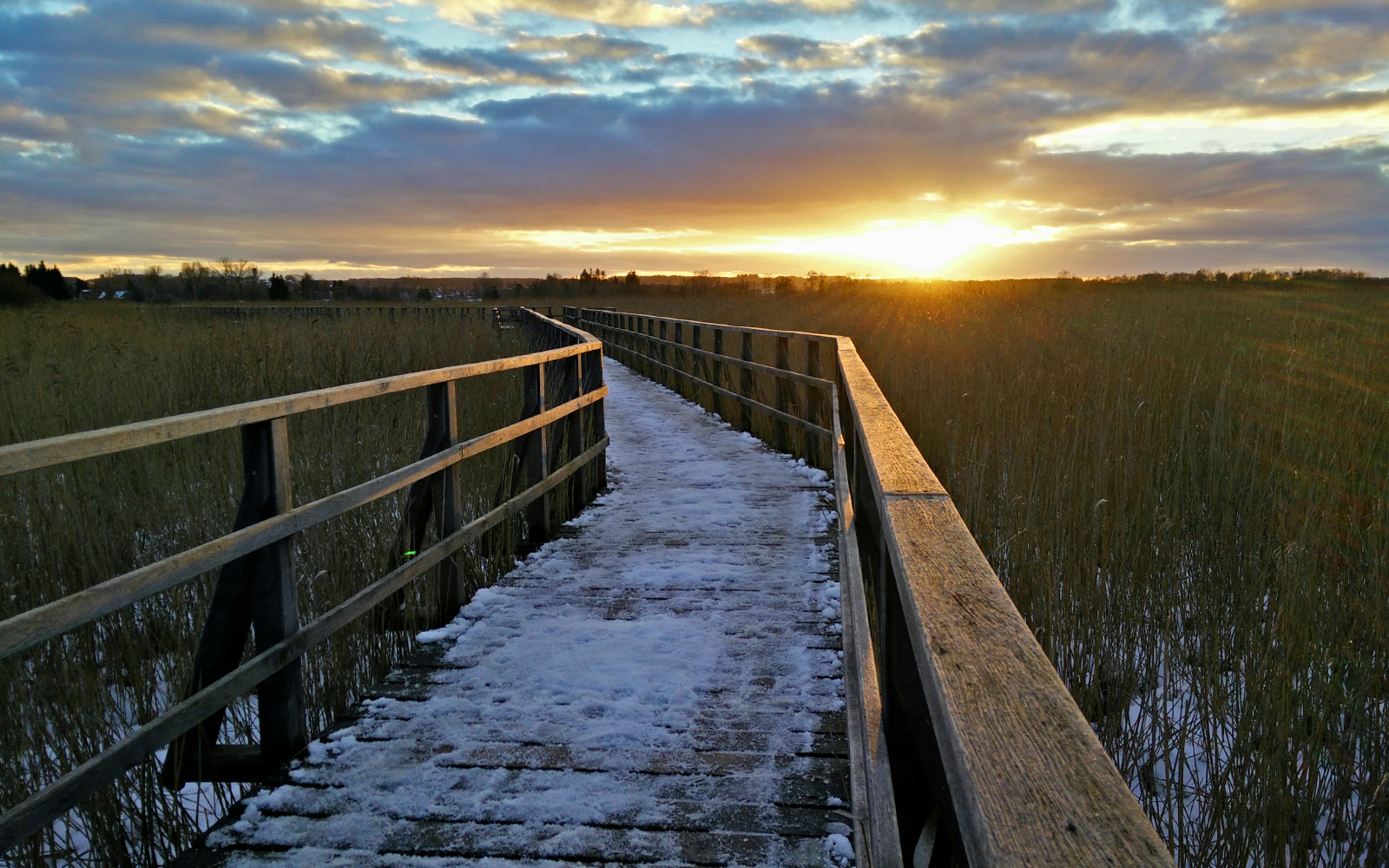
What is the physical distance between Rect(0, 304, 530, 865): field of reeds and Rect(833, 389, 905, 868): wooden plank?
6.85 feet

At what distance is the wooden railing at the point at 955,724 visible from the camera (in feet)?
2.79

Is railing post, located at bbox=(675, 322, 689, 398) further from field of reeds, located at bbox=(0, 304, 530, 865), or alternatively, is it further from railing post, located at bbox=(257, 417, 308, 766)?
railing post, located at bbox=(257, 417, 308, 766)

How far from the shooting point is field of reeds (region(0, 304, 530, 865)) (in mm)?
3121

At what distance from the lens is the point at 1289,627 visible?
3332 millimetres

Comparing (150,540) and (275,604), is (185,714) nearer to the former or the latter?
(275,604)

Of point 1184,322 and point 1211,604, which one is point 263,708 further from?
point 1184,322

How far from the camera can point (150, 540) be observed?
561 centimetres

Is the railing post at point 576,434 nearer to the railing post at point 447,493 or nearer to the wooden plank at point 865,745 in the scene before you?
the railing post at point 447,493

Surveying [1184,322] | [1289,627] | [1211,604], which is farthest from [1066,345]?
[1289,627]

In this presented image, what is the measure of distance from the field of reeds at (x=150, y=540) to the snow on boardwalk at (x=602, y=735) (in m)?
0.37

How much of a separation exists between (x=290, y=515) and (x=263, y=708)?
0.72 meters

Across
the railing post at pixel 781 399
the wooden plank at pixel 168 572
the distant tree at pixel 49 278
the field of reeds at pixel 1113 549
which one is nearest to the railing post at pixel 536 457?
the field of reeds at pixel 1113 549

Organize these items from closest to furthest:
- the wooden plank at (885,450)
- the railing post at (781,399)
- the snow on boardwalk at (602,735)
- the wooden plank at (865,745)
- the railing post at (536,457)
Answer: the wooden plank at (865,745) < the wooden plank at (885,450) < the snow on boardwalk at (602,735) < the railing post at (536,457) < the railing post at (781,399)

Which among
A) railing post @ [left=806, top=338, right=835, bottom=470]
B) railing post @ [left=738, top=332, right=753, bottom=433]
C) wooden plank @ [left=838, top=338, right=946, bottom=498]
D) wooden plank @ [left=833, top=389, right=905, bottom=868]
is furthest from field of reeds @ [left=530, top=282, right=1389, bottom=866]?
railing post @ [left=738, top=332, right=753, bottom=433]
